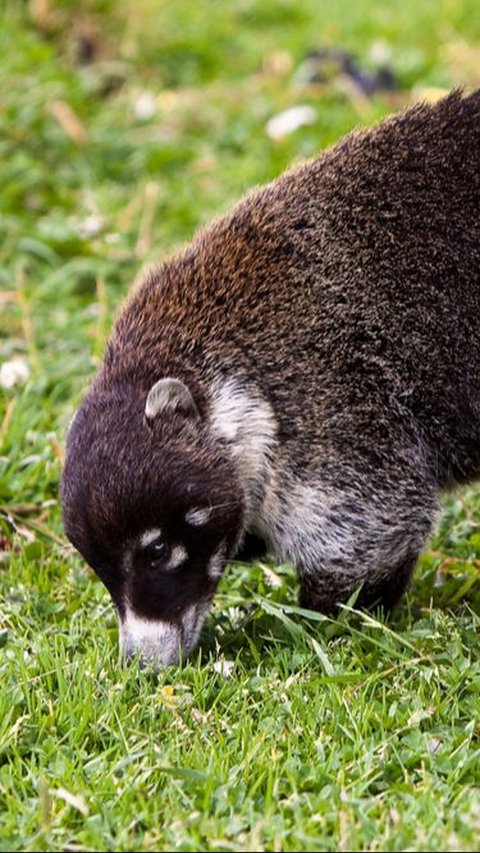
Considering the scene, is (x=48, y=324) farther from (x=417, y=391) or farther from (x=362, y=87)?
(x=362, y=87)

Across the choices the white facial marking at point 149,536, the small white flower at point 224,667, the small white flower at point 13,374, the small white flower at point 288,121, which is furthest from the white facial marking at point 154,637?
the small white flower at point 288,121

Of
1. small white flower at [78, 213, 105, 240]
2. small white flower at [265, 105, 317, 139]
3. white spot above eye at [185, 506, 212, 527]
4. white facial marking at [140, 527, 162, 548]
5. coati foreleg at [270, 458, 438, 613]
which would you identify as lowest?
coati foreleg at [270, 458, 438, 613]

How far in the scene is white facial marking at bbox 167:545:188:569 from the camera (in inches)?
223

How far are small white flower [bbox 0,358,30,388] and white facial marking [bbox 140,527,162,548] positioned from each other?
2602mm

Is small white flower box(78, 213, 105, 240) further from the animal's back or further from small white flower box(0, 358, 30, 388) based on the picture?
the animal's back

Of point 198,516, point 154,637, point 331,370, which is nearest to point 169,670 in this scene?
point 154,637

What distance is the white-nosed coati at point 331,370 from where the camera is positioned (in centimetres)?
591

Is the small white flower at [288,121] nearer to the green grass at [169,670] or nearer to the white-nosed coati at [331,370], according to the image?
the green grass at [169,670]

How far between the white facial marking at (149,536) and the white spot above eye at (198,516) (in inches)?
5.3

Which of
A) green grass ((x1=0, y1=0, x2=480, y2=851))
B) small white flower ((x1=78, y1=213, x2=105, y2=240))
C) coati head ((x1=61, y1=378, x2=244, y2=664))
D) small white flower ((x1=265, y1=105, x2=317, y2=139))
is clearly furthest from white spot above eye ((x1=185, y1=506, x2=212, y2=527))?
small white flower ((x1=265, y1=105, x2=317, y2=139))

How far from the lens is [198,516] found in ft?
18.6

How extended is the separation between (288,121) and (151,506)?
6022mm

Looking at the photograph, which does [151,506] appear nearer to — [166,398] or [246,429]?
[166,398]

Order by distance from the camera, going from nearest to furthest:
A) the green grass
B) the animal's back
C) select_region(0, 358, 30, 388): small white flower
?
the green grass, the animal's back, select_region(0, 358, 30, 388): small white flower
